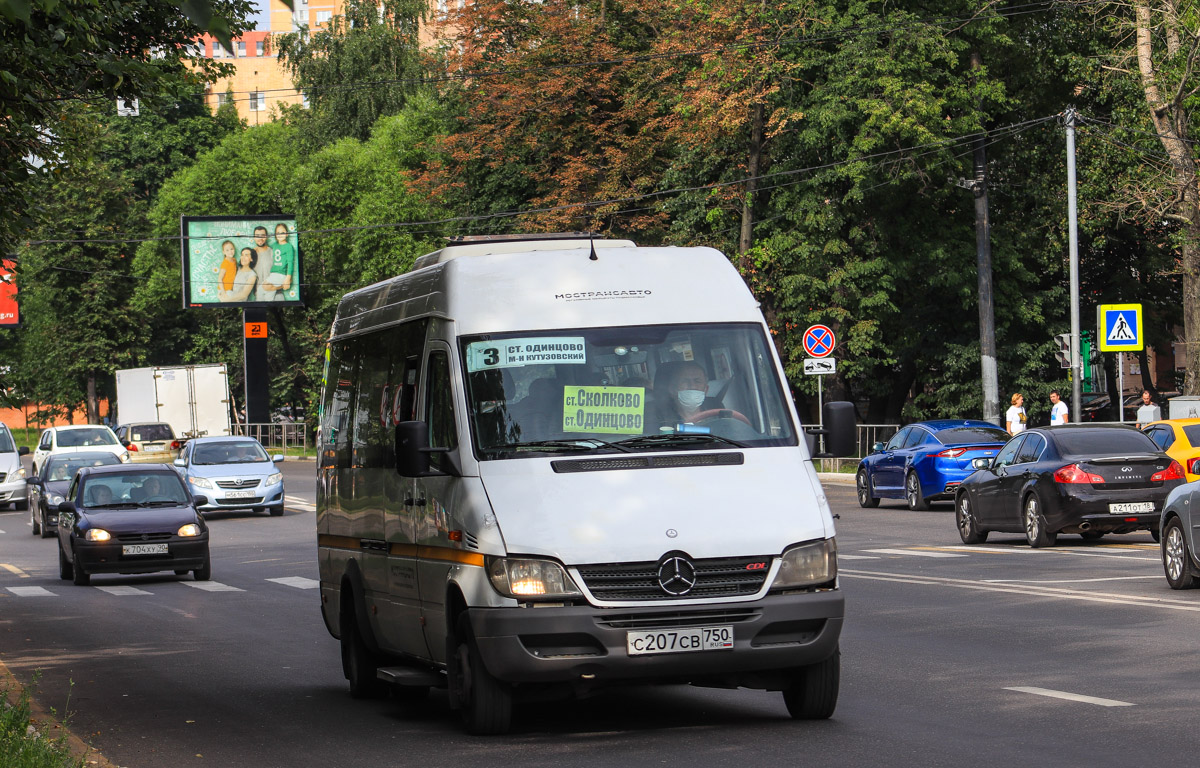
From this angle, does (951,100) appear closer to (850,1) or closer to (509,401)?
(850,1)

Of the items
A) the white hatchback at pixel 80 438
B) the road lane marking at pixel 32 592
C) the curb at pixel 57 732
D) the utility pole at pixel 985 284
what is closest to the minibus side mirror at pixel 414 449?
the curb at pixel 57 732

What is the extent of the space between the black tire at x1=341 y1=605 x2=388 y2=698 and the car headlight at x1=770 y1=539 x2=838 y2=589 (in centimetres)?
351

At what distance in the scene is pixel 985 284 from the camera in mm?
43219

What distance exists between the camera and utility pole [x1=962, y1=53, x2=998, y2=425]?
42.8 metres

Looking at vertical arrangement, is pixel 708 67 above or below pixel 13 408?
above

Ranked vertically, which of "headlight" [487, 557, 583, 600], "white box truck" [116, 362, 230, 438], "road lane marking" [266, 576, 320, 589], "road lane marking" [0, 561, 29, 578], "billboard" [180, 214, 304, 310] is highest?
"billboard" [180, 214, 304, 310]

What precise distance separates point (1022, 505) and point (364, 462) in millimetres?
12995

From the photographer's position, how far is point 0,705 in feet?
30.8

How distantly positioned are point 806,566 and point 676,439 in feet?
3.22

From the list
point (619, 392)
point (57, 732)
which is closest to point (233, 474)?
point (57, 732)

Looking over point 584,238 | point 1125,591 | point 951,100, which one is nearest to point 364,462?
point 584,238

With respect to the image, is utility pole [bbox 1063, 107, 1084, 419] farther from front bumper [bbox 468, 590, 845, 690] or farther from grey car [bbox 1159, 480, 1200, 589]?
front bumper [bbox 468, 590, 845, 690]

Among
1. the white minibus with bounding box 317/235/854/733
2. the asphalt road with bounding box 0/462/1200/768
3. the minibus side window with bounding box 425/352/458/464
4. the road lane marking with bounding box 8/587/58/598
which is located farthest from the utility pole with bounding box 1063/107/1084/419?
the minibus side window with bounding box 425/352/458/464

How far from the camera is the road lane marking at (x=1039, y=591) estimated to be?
14828mm
